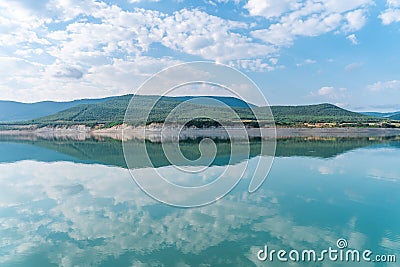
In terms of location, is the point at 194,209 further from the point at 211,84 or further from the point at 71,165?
the point at 71,165

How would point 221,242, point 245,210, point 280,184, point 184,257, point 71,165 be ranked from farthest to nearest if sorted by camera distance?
point 71,165, point 280,184, point 245,210, point 221,242, point 184,257

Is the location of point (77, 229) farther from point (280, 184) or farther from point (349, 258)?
point (280, 184)

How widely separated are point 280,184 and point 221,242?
271 inches

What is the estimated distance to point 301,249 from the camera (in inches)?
281

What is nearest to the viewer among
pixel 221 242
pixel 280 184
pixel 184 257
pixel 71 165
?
pixel 184 257

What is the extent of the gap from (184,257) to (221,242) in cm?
113

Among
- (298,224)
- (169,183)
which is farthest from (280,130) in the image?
(298,224)

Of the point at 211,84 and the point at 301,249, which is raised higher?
the point at 211,84

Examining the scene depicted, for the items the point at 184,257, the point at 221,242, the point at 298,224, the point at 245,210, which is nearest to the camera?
the point at 184,257

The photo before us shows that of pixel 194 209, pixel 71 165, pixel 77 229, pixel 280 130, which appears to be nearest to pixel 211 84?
pixel 194 209

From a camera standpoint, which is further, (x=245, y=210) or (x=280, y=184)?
(x=280, y=184)

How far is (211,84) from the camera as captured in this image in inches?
397

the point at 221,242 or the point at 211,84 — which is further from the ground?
the point at 211,84

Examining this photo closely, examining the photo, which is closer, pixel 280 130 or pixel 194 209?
pixel 194 209
